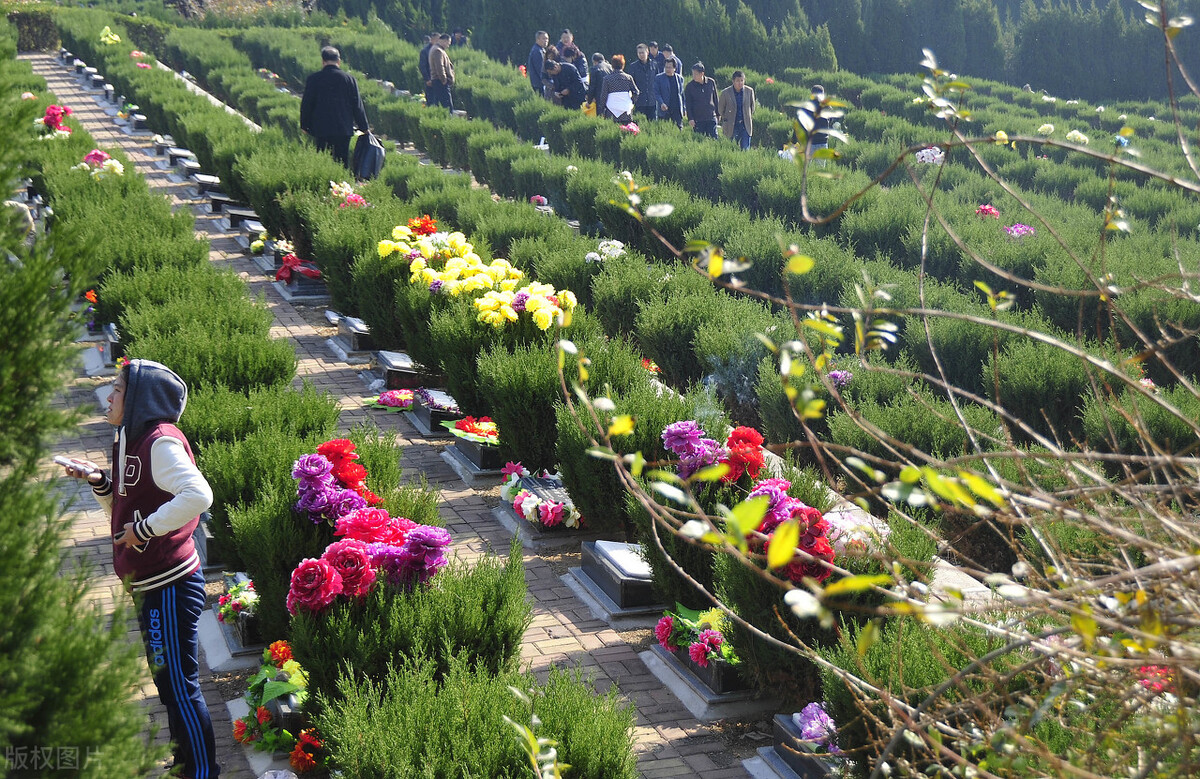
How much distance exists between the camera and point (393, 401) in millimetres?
8188

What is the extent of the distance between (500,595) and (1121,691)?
2.51 metres

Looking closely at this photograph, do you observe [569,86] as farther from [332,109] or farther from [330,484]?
[330,484]

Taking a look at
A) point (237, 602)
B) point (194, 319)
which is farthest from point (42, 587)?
point (194, 319)

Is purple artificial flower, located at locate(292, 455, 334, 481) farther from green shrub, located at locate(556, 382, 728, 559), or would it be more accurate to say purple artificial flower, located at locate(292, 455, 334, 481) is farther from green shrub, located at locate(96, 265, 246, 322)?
green shrub, located at locate(96, 265, 246, 322)

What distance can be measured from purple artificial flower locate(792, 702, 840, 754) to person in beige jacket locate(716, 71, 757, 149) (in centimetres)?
1470

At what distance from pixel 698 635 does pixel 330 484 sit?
5.94 feet

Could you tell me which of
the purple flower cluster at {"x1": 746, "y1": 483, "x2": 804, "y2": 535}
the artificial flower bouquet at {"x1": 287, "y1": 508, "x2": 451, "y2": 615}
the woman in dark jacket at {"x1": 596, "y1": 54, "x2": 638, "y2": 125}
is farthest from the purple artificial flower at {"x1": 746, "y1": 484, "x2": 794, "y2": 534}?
the woman in dark jacket at {"x1": 596, "y1": 54, "x2": 638, "y2": 125}

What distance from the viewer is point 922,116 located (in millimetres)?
25391

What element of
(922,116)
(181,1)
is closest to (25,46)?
(181,1)

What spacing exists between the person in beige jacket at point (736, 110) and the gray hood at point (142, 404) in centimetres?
1497

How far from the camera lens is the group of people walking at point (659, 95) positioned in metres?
18.0

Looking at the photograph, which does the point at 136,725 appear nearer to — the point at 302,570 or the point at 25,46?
the point at 302,570

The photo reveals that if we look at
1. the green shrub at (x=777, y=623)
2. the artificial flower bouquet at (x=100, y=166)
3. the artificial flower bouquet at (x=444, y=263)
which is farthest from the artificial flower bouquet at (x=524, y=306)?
the artificial flower bouquet at (x=100, y=166)

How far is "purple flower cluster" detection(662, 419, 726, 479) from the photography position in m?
5.38
